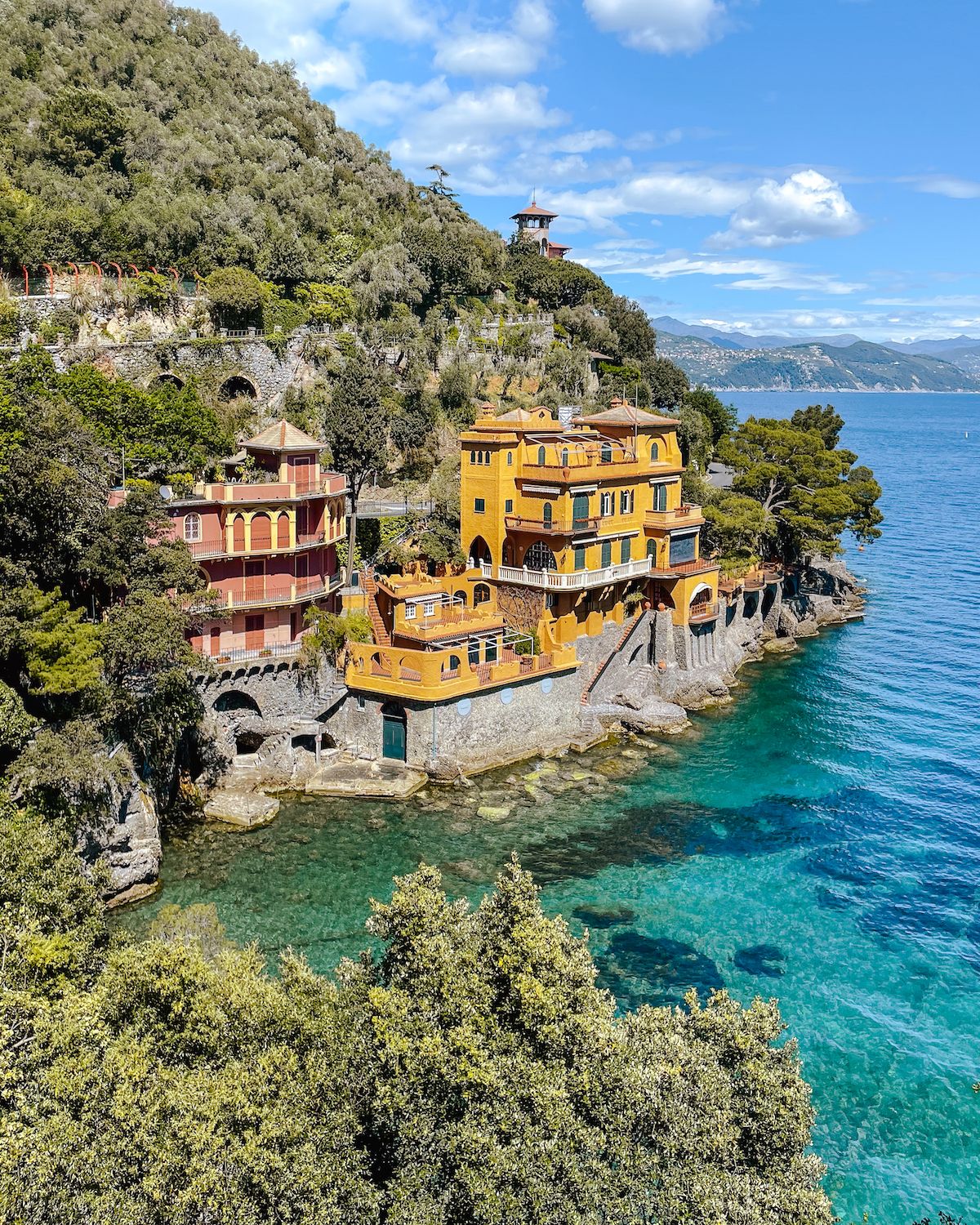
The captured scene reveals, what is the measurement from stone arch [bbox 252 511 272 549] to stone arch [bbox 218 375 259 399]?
21589 mm

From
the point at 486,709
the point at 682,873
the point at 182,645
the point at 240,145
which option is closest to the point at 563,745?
the point at 486,709

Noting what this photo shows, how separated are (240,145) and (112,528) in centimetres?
5174

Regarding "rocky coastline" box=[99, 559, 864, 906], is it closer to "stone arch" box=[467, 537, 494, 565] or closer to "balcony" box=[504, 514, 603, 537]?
"balcony" box=[504, 514, 603, 537]

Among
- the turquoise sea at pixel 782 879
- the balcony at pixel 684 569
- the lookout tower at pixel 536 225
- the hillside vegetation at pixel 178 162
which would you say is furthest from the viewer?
the lookout tower at pixel 536 225

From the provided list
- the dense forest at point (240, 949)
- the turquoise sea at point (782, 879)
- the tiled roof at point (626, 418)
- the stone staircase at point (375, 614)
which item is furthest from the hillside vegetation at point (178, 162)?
the turquoise sea at point (782, 879)

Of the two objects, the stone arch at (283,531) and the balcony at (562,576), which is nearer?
the stone arch at (283,531)

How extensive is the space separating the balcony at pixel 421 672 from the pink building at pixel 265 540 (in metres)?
2.58

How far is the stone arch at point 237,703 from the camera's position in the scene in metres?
30.6

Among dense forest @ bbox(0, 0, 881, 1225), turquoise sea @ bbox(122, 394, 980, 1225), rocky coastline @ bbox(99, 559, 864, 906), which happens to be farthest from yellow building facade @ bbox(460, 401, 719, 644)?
turquoise sea @ bbox(122, 394, 980, 1225)

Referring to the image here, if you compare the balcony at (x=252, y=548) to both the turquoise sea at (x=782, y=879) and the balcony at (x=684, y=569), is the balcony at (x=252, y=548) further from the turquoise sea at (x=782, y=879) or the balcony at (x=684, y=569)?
the balcony at (x=684, y=569)

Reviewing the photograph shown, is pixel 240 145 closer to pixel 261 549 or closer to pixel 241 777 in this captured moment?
pixel 261 549

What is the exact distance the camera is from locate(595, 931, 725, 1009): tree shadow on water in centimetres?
2092

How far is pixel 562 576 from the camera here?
36562 mm

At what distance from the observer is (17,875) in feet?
52.9
